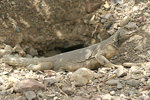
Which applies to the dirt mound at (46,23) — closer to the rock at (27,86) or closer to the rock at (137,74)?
the rock at (137,74)

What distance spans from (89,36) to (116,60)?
1815 millimetres

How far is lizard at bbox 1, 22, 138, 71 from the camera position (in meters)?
5.95

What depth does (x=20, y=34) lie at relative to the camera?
24.7 feet

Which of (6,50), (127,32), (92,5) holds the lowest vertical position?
(127,32)

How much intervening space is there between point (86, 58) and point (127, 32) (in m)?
1.50

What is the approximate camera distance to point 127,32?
5867 millimetres

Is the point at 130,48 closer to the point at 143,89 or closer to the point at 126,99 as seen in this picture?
the point at 143,89

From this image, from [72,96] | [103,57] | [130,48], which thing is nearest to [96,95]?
[72,96]

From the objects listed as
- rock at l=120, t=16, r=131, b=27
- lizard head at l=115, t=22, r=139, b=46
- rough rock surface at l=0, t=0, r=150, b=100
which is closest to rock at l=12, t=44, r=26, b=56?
rough rock surface at l=0, t=0, r=150, b=100

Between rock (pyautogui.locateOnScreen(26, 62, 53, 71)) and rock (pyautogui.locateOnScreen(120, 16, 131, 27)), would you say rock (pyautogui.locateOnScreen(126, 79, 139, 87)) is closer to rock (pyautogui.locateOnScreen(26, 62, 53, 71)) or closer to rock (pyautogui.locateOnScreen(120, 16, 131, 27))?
rock (pyautogui.locateOnScreen(26, 62, 53, 71))

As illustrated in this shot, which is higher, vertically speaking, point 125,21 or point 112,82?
point 125,21

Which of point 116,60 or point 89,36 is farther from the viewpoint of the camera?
point 89,36

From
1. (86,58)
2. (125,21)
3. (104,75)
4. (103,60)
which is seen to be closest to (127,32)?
(103,60)

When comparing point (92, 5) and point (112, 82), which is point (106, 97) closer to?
point (112, 82)
